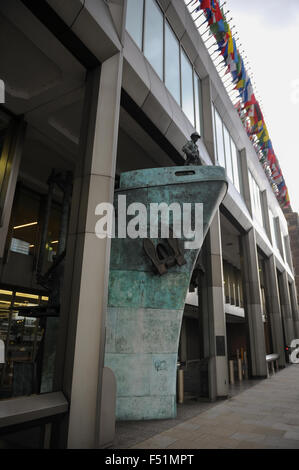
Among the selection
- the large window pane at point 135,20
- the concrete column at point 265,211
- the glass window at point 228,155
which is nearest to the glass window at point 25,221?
the large window pane at point 135,20

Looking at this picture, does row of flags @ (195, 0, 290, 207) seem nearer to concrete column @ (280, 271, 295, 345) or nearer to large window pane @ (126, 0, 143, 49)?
large window pane @ (126, 0, 143, 49)

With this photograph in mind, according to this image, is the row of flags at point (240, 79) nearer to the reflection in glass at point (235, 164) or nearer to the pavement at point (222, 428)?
the reflection in glass at point (235, 164)

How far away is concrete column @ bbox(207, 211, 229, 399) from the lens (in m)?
9.04

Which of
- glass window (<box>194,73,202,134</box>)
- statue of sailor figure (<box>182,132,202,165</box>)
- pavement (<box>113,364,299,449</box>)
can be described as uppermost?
glass window (<box>194,73,202,134</box>)

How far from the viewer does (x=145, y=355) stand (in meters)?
6.44

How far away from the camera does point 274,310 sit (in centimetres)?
2189

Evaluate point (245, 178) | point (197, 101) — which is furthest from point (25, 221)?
point (245, 178)

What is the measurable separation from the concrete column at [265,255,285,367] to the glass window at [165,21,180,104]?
16.4 meters

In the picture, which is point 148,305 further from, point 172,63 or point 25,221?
point 172,63

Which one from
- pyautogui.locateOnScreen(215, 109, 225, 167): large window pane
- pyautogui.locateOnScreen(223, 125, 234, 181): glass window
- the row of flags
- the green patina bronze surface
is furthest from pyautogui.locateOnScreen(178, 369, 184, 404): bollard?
the row of flags

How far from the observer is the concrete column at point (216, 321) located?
904 centimetres

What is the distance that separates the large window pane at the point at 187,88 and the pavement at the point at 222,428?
9.34 metres

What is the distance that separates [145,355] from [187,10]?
12.1 meters

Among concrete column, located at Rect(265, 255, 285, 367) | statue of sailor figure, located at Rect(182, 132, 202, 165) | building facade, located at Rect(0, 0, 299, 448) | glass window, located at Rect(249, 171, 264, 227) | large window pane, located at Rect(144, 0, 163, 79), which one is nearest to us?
building facade, located at Rect(0, 0, 299, 448)
